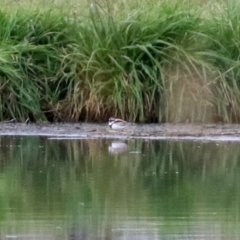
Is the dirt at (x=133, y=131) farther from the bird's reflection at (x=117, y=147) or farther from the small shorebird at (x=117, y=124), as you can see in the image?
the bird's reflection at (x=117, y=147)

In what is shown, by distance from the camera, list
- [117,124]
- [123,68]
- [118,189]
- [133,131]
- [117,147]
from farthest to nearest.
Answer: [123,68] < [133,131] < [117,124] < [117,147] < [118,189]

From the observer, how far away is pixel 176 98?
11.9 meters

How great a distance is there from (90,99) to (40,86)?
76 cm

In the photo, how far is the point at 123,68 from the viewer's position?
12.0 metres

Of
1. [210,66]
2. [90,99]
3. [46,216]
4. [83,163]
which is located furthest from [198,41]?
[46,216]

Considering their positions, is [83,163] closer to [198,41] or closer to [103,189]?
[103,189]

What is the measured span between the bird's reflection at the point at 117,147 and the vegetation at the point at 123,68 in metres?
1.05

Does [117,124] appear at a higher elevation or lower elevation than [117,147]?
higher

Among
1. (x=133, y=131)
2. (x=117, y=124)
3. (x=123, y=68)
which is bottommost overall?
(x=133, y=131)

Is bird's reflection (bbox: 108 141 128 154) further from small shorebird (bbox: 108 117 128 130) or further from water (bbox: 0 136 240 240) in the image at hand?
small shorebird (bbox: 108 117 128 130)

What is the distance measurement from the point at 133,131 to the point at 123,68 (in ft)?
3.14

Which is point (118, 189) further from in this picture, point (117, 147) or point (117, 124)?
point (117, 124)

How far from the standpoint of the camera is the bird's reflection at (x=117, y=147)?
10102 millimetres

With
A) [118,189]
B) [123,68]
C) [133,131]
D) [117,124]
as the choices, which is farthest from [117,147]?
[118,189]
